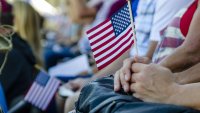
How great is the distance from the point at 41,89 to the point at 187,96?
2.34 metres

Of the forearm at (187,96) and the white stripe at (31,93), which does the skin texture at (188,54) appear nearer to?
Result: the forearm at (187,96)

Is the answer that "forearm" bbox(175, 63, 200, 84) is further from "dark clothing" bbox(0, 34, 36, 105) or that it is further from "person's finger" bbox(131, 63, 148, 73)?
"dark clothing" bbox(0, 34, 36, 105)

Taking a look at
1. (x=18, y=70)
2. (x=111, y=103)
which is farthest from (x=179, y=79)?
(x=18, y=70)

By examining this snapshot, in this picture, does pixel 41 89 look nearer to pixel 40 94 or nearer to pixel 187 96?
pixel 40 94

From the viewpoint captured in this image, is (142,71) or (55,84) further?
(55,84)

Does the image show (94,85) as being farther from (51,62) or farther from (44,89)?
(51,62)

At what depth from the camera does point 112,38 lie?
271 cm

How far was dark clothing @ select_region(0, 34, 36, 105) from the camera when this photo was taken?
176 inches

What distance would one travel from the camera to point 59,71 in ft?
16.3

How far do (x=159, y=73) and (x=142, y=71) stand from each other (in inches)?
3.0

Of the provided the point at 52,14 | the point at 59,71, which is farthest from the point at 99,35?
the point at 52,14

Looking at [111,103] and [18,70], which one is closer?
[111,103]

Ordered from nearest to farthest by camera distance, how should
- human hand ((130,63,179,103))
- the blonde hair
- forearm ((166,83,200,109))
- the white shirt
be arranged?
forearm ((166,83,200,109)) < human hand ((130,63,179,103)) < the white shirt < the blonde hair

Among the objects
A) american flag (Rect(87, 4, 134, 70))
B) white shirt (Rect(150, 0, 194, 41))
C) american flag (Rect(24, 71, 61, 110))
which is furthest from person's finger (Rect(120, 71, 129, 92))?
american flag (Rect(24, 71, 61, 110))
